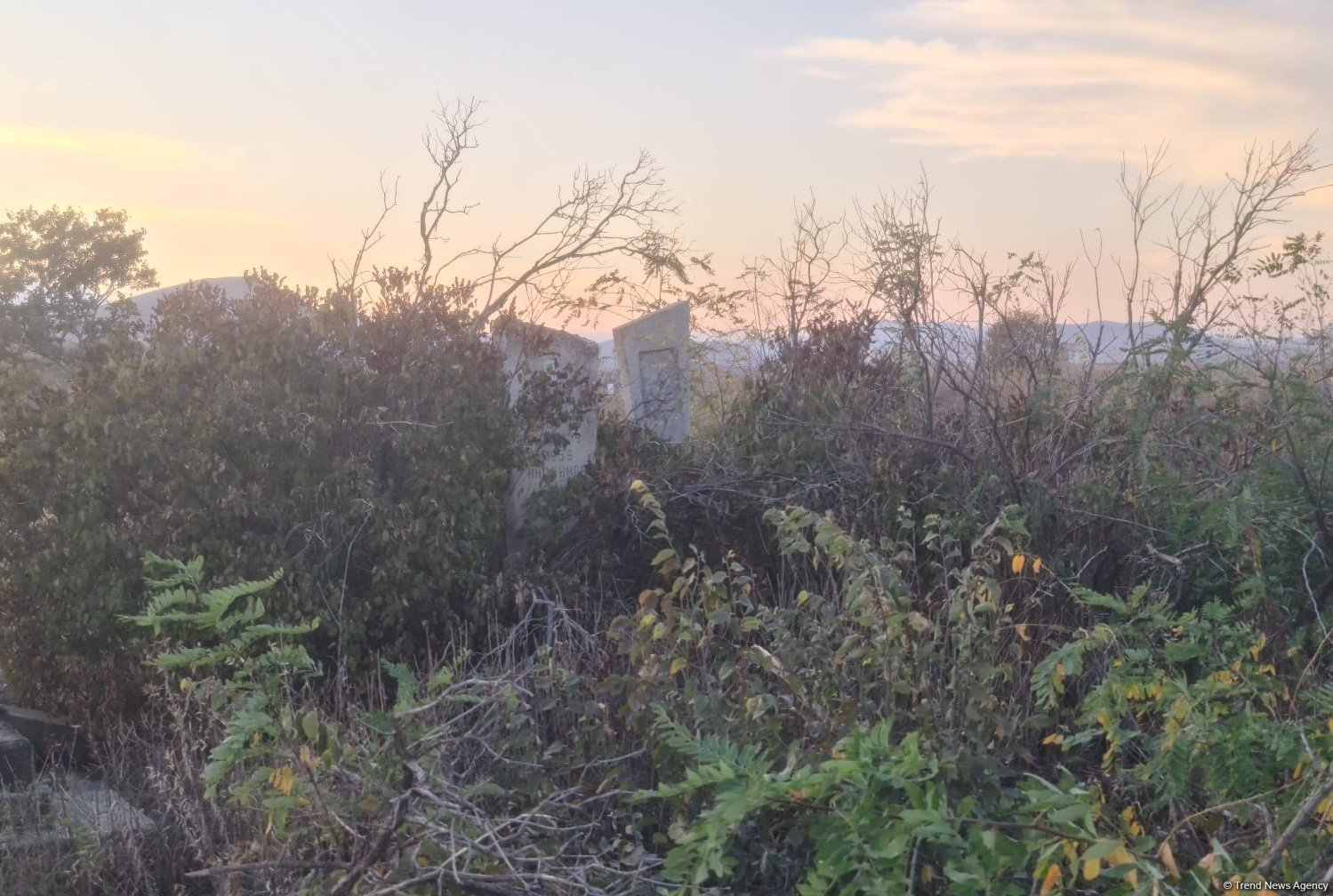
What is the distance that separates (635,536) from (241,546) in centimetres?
225

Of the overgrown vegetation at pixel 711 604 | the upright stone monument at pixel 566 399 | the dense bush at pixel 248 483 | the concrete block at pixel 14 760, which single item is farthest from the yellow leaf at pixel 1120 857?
the upright stone monument at pixel 566 399

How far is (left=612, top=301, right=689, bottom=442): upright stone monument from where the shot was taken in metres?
9.46

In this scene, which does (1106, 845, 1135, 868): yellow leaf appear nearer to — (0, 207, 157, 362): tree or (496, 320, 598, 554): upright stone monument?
(496, 320, 598, 554): upright stone monument

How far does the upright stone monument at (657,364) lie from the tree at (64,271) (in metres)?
19.5

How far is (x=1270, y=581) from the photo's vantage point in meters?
4.84

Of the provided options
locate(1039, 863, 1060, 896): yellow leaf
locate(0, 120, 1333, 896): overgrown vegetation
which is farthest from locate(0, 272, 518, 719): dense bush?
locate(1039, 863, 1060, 896): yellow leaf

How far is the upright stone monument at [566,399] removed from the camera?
7242 mm

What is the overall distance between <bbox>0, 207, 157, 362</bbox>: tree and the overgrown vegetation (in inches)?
824

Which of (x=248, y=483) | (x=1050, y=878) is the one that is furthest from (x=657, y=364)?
(x=1050, y=878)

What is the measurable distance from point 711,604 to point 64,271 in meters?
29.0

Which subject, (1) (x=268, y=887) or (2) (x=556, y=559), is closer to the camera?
(1) (x=268, y=887)

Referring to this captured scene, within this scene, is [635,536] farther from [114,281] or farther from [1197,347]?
[114,281]

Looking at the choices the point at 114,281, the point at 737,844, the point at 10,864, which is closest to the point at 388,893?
the point at 737,844

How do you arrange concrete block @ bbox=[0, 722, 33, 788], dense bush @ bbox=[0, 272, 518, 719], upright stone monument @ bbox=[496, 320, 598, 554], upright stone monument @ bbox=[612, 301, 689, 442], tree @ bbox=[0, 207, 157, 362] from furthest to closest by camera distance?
tree @ bbox=[0, 207, 157, 362], upright stone monument @ bbox=[612, 301, 689, 442], upright stone monument @ bbox=[496, 320, 598, 554], dense bush @ bbox=[0, 272, 518, 719], concrete block @ bbox=[0, 722, 33, 788]
